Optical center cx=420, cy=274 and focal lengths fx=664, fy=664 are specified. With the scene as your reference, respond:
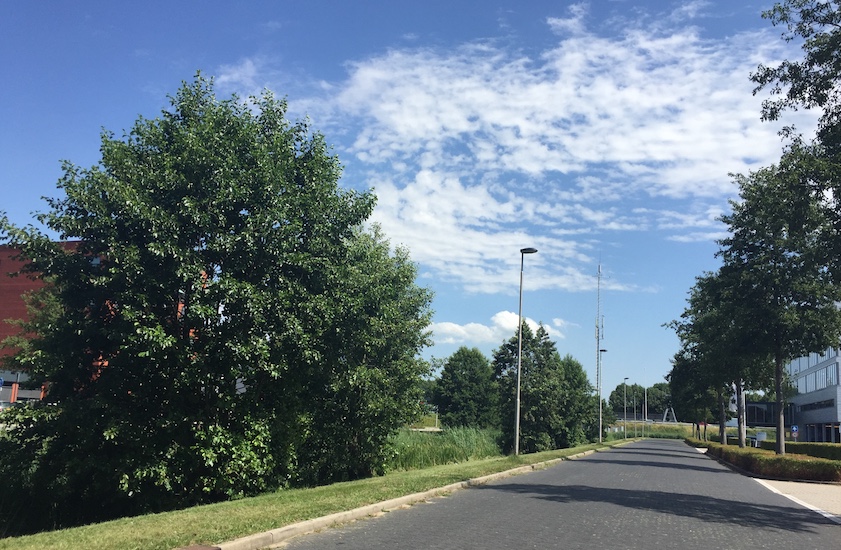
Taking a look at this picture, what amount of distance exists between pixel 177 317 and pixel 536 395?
121 ft

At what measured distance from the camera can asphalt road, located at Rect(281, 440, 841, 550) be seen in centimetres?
976

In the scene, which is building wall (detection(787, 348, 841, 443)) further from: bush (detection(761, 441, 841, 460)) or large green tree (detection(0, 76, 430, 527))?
large green tree (detection(0, 76, 430, 527))

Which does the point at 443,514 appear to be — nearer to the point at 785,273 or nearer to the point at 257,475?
the point at 257,475

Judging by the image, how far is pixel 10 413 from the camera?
14633mm

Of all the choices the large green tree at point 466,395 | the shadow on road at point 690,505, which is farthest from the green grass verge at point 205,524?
the large green tree at point 466,395

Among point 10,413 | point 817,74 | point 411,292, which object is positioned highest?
point 817,74

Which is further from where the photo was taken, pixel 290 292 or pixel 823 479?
pixel 823 479

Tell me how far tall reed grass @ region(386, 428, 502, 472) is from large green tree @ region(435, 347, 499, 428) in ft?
128

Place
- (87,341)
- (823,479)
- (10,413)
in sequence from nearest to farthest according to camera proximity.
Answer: (10,413) → (87,341) → (823,479)

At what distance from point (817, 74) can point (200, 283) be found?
17.2 meters

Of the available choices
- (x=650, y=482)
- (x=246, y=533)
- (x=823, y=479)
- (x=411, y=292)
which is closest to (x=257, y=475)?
(x=246, y=533)

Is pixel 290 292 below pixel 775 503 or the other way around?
the other way around

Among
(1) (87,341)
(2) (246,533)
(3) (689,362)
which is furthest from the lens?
(3) (689,362)

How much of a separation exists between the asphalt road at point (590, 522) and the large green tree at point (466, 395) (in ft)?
193
